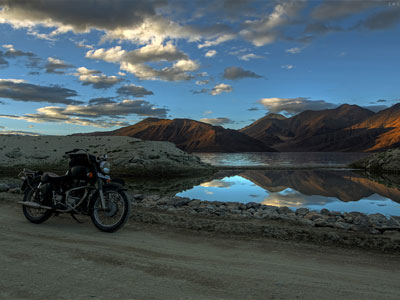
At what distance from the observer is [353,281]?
14.4 feet

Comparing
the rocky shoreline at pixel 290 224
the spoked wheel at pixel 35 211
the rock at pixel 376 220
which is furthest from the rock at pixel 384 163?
the spoked wheel at pixel 35 211

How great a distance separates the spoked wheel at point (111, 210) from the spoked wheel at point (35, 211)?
4.99ft

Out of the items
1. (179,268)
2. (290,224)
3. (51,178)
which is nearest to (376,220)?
(290,224)

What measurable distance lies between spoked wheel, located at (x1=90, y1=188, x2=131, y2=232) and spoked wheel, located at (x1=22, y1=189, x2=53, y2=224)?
152 cm

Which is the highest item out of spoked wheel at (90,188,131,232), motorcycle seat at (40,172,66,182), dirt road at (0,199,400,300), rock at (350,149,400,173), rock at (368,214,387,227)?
rock at (350,149,400,173)

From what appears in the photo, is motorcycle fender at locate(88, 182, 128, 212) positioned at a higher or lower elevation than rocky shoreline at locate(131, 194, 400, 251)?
higher

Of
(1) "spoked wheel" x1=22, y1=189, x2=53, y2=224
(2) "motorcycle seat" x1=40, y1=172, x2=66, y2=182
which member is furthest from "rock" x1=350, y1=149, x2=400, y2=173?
(1) "spoked wheel" x1=22, y1=189, x2=53, y2=224

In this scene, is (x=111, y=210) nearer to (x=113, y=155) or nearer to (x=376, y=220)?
(x=376, y=220)

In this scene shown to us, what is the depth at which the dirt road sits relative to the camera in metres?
3.82

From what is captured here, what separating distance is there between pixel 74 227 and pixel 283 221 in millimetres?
5558

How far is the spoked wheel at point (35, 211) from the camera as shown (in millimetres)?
7793

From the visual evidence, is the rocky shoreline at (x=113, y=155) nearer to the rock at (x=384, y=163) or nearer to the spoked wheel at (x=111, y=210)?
the rock at (x=384, y=163)

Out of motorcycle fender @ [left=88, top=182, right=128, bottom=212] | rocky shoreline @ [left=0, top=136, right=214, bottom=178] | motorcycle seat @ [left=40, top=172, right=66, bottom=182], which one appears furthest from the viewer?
rocky shoreline @ [left=0, top=136, right=214, bottom=178]

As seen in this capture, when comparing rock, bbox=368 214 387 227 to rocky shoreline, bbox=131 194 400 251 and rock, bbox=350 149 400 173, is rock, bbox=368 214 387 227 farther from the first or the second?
rock, bbox=350 149 400 173
